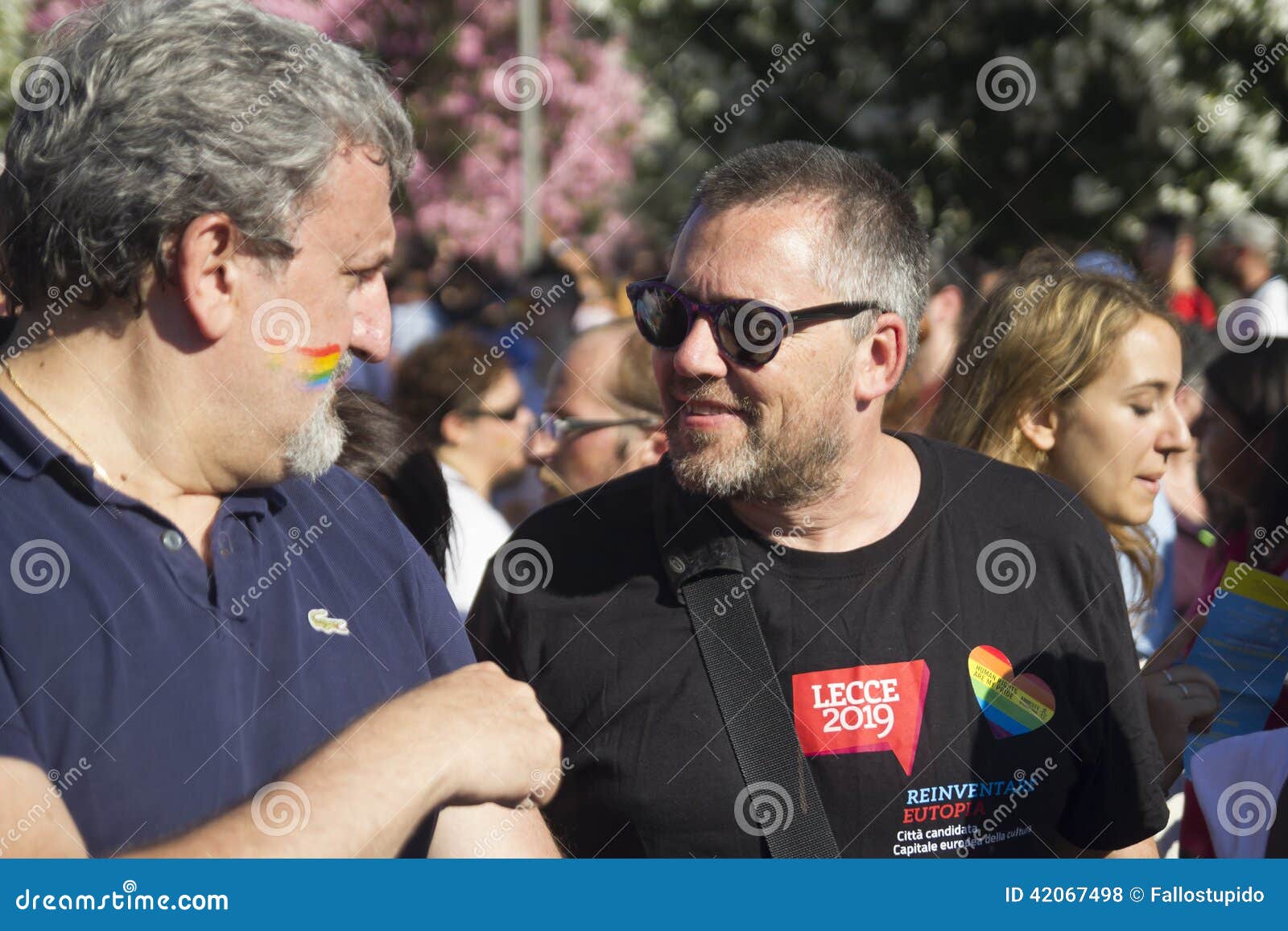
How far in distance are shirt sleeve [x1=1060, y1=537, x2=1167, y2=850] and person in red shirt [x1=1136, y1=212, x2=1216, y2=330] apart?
17.9 ft

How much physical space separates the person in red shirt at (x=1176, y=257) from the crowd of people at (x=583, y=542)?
13.2ft

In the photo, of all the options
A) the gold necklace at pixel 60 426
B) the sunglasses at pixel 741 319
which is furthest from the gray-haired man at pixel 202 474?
the sunglasses at pixel 741 319

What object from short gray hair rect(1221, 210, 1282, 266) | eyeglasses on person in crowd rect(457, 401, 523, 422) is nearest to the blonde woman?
eyeglasses on person in crowd rect(457, 401, 523, 422)

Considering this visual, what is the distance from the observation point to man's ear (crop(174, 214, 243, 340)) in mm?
2033

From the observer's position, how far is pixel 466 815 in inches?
90.7

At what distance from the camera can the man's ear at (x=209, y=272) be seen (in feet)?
6.67

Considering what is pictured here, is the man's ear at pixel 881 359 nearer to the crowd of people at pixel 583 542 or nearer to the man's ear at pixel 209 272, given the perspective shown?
the crowd of people at pixel 583 542

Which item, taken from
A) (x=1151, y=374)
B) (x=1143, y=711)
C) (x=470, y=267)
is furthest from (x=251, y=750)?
(x=470, y=267)

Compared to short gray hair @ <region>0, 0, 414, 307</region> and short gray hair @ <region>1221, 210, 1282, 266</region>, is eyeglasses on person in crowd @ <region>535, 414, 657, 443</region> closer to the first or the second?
short gray hair @ <region>0, 0, 414, 307</region>

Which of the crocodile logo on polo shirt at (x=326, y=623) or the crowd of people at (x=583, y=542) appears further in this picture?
the crocodile logo on polo shirt at (x=326, y=623)

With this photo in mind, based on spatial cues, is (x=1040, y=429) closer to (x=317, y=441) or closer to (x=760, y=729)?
(x=760, y=729)

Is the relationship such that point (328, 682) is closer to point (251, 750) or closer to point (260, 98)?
point (251, 750)

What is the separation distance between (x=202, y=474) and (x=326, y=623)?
0.99 ft

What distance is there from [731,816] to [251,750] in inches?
36.8
